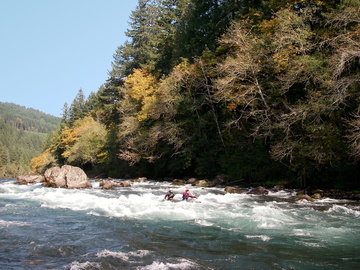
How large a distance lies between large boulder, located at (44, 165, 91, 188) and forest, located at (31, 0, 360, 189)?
7.20m

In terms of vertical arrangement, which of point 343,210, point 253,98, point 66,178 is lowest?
point 343,210

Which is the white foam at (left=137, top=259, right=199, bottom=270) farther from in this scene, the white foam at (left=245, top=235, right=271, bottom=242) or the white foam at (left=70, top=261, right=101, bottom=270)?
the white foam at (left=245, top=235, right=271, bottom=242)

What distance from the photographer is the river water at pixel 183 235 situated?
6.30 m

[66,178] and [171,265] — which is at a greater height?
[66,178]

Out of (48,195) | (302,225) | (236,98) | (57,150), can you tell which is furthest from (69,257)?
(57,150)

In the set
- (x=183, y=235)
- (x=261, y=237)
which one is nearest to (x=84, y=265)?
(x=183, y=235)

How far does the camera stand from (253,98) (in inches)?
747

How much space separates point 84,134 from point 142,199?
107 ft

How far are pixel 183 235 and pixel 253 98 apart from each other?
12509 millimetres

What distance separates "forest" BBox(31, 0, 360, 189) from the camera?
14.8 m

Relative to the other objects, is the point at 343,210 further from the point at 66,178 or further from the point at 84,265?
the point at 66,178

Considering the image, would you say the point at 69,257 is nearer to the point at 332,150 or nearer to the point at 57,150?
the point at 332,150

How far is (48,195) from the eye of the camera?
→ 17.5 m

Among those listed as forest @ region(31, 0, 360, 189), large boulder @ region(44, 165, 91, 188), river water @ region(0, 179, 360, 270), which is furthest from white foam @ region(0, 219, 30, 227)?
large boulder @ region(44, 165, 91, 188)
